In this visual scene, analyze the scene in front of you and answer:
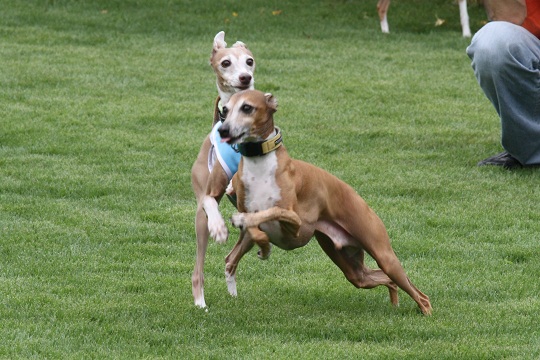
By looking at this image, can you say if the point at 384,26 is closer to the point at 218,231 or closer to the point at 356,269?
the point at 356,269

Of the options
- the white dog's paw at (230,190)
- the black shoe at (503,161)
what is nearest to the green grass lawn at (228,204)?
the black shoe at (503,161)

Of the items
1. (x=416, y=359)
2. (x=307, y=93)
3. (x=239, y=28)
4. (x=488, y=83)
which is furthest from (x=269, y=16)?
(x=416, y=359)

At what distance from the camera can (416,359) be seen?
473 centimetres

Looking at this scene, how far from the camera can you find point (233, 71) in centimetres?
542

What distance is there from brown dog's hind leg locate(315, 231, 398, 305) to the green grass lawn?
0.15m

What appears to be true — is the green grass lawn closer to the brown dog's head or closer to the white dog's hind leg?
the white dog's hind leg

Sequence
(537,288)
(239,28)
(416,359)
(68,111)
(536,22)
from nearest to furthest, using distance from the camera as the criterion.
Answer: (416,359), (537,288), (536,22), (68,111), (239,28)

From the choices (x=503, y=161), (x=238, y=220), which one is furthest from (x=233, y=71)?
(x=503, y=161)

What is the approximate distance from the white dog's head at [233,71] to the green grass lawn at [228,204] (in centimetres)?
114

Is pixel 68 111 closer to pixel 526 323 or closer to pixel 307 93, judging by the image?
pixel 307 93

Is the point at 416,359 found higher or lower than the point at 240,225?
lower

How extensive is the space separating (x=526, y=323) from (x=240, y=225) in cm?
159

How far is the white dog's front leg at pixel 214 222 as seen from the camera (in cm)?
493

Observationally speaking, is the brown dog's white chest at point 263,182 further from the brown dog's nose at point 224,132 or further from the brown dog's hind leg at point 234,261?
the brown dog's hind leg at point 234,261
